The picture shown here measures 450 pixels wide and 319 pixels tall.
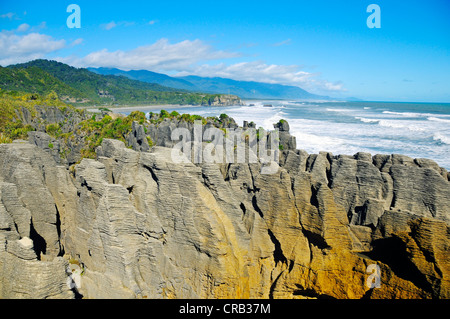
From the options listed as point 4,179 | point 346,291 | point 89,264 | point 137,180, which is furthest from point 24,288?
point 346,291

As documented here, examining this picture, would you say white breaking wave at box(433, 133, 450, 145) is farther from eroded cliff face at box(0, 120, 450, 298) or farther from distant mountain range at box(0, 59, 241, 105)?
distant mountain range at box(0, 59, 241, 105)

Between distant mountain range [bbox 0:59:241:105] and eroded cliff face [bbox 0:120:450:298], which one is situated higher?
distant mountain range [bbox 0:59:241:105]

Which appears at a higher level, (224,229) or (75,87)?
(75,87)

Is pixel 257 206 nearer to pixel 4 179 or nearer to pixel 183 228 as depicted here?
pixel 183 228

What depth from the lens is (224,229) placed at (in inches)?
→ 266

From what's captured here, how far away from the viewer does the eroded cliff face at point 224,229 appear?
21.1ft

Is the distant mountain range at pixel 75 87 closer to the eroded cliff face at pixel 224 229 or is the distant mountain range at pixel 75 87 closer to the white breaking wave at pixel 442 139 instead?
the eroded cliff face at pixel 224 229

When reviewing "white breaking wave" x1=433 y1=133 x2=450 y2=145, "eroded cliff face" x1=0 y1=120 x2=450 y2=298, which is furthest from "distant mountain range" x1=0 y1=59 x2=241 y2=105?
"white breaking wave" x1=433 y1=133 x2=450 y2=145

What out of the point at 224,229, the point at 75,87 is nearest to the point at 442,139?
the point at 224,229

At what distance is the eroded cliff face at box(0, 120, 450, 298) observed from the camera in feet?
21.1

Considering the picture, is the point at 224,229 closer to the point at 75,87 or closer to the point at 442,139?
the point at 442,139

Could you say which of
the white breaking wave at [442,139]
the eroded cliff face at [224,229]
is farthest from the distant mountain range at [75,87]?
the white breaking wave at [442,139]

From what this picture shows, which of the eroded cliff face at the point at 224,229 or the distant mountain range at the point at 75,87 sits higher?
the distant mountain range at the point at 75,87

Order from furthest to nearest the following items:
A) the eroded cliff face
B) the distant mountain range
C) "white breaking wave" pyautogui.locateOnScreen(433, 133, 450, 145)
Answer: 1. the distant mountain range
2. "white breaking wave" pyautogui.locateOnScreen(433, 133, 450, 145)
3. the eroded cliff face
